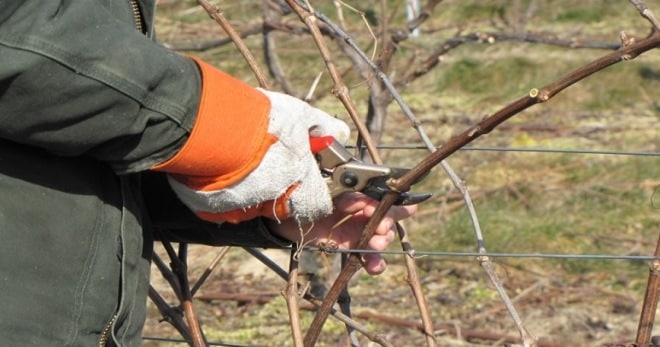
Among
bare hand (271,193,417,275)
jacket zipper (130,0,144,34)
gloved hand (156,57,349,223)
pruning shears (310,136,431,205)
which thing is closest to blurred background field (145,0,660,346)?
bare hand (271,193,417,275)

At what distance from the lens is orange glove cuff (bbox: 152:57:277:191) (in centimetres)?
162

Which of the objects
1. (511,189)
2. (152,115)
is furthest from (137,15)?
(511,189)

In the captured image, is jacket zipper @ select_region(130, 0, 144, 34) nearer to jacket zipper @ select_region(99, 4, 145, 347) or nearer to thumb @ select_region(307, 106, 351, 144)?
jacket zipper @ select_region(99, 4, 145, 347)

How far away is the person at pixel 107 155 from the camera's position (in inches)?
58.6

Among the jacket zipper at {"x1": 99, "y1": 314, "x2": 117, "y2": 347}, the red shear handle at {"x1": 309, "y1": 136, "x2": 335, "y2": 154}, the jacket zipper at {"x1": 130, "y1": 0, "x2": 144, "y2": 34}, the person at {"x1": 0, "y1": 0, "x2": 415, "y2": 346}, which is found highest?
the red shear handle at {"x1": 309, "y1": 136, "x2": 335, "y2": 154}

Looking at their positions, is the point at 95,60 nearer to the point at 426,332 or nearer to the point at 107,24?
the point at 107,24

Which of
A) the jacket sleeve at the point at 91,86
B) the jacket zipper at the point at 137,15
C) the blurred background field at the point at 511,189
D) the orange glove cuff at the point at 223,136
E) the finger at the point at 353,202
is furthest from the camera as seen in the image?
the blurred background field at the point at 511,189

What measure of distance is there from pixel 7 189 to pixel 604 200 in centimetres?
457

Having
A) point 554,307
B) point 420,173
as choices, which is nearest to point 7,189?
point 420,173

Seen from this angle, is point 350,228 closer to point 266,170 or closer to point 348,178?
point 348,178

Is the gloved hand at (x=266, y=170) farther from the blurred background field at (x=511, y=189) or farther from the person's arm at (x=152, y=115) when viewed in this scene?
the blurred background field at (x=511, y=189)

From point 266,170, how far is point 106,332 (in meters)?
0.33

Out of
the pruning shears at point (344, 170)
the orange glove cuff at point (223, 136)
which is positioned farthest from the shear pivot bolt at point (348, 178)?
the orange glove cuff at point (223, 136)

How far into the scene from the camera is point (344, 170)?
1.75m
